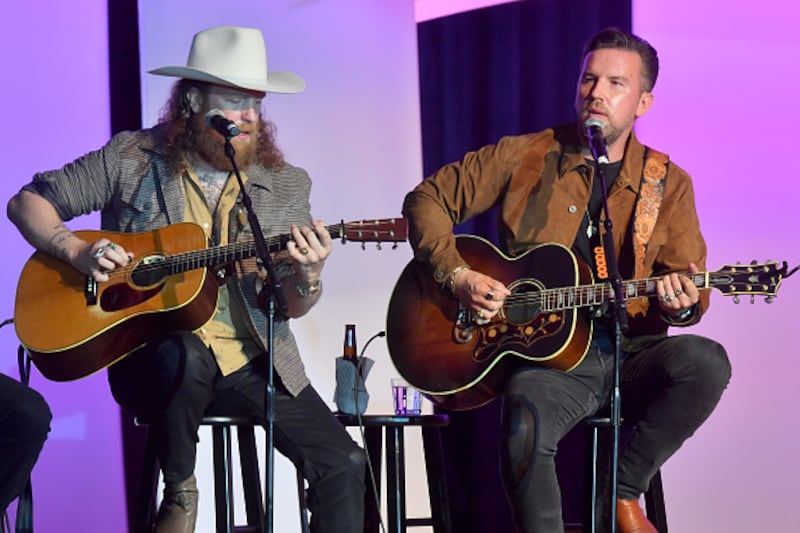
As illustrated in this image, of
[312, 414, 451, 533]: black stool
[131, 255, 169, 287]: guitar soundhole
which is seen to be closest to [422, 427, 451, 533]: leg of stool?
[312, 414, 451, 533]: black stool

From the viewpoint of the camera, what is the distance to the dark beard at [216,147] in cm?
360

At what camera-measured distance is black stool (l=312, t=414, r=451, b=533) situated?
3.87 meters

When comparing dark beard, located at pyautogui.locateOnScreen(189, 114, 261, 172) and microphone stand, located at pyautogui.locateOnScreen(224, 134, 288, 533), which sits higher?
dark beard, located at pyautogui.locateOnScreen(189, 114, 261, 172)

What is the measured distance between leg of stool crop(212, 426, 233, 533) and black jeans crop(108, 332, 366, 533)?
0.11 m

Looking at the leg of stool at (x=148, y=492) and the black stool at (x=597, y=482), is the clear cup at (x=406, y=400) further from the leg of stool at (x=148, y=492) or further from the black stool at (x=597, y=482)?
the leg of stool at (x=148, y=492)

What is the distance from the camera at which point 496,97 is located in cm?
473

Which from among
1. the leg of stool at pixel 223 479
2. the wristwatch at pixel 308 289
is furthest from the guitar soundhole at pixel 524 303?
the leg of stool at pixel 223 479

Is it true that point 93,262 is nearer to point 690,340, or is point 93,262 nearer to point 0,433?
point 0,433

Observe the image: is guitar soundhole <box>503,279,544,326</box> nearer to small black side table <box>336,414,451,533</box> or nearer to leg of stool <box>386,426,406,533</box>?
small black side table <box>336,414,451,533</box>

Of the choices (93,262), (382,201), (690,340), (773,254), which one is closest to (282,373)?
(93,262)

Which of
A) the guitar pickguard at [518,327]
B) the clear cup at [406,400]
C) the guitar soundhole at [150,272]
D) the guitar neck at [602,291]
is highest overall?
the guitar soundhole at [150,272]

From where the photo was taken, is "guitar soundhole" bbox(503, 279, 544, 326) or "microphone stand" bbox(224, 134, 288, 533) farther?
"guitar soundhole" bbox(503, 279, 544, 326)

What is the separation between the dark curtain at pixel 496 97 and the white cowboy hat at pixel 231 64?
1242 millimetres

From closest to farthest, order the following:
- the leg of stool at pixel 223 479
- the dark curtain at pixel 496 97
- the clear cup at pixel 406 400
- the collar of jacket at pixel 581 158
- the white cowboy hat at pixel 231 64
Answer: the leg of stool at pixel 223 479
the white cowboy hat at pixel 231 64
the collar of jacket at pixel 581 158
the clear cup at pixel 406 400
the dark curtain at pixel 496 97
